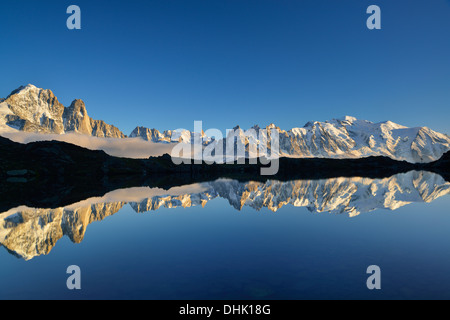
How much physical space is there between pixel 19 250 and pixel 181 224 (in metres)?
17.0

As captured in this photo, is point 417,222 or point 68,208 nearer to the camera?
point 417,222

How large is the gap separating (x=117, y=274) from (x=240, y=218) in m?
22.4

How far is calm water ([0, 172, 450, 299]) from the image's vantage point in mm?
14062

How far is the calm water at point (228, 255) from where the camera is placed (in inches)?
554

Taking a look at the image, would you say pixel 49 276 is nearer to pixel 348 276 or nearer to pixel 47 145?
pixel 348 276

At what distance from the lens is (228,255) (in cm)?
1997

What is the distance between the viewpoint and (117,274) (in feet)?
54.2

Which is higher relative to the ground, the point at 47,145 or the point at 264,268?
the point at 47,145

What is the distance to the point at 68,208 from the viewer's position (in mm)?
42250

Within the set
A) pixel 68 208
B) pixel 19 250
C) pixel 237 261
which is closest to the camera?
pixel 237 261
